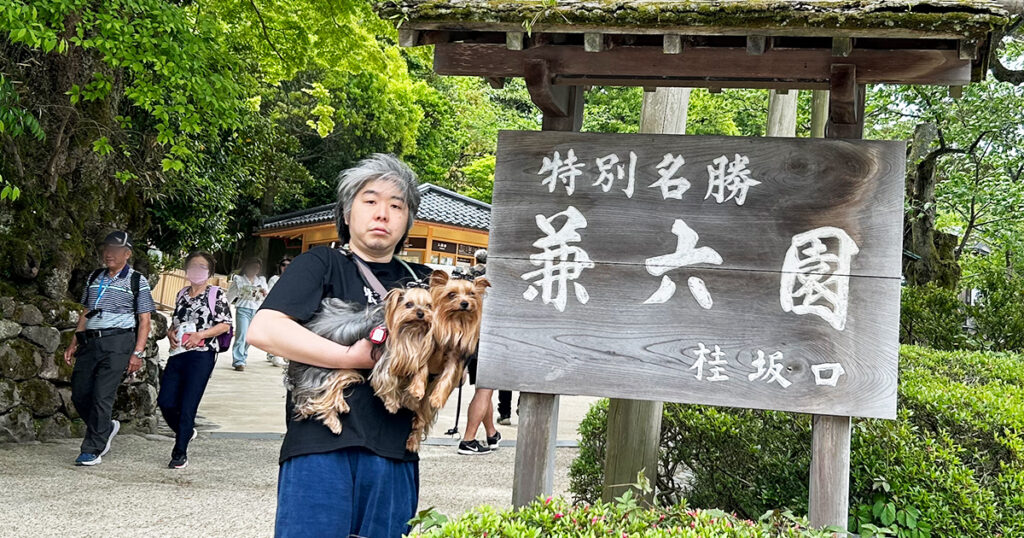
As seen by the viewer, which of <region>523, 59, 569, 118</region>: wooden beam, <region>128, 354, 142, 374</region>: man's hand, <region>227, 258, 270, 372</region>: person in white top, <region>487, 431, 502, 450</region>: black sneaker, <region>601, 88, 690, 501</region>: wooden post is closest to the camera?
<region>523, 59, 569, 118</region>: wooden beam

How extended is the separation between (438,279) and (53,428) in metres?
6.28

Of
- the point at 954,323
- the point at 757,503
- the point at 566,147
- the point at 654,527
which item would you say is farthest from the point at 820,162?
the point at 954,323

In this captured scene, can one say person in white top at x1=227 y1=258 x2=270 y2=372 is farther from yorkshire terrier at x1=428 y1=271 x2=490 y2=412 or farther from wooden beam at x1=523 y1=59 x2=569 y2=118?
yorkshire terrier at x1=428 y1=271 x2=490 y2=412

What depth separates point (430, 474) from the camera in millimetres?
6719

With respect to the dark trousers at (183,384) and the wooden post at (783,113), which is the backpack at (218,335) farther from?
the wooden post at (783,113)

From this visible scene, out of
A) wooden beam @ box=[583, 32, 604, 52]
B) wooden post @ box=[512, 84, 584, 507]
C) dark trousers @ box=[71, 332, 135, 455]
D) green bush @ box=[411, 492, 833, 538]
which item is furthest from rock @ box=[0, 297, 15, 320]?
wooden beam @ box=[583, 32, 604, 52]

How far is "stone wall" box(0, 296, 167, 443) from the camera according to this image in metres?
7.19

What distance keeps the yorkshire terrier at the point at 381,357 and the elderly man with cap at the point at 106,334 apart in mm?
4392

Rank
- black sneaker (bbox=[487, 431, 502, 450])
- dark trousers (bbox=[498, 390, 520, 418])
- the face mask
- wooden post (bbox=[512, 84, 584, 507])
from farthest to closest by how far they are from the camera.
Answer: dark trousers (bbox=[498, 390, 520, 418])
black sneaker (bbox=[487, 431, 502, 450])
the face mask
wooden post (bbox=[512, 84, 584, 507])

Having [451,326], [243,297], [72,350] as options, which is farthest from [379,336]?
[243,297]

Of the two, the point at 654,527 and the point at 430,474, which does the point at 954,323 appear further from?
the point at 654,527

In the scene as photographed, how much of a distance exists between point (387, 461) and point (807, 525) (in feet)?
4.58

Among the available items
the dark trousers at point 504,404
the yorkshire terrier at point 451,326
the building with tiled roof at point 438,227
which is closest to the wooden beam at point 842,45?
the yorkshire terrier at point 451,326

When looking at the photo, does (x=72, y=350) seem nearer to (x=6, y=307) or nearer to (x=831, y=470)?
(x=6, y=307)
